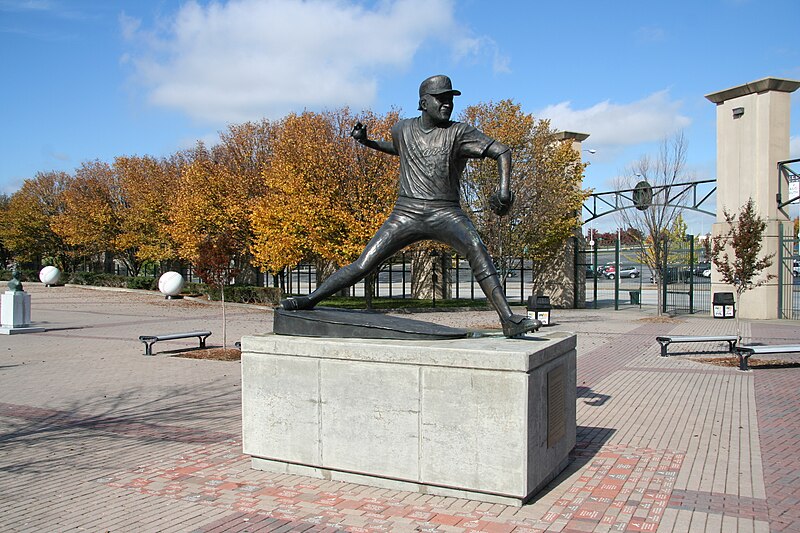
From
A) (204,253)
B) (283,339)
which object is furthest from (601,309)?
(283,339)

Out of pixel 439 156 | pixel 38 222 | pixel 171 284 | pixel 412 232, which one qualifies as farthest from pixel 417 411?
pixel 38 222

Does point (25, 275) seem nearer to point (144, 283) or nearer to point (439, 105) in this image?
point (144, 283)

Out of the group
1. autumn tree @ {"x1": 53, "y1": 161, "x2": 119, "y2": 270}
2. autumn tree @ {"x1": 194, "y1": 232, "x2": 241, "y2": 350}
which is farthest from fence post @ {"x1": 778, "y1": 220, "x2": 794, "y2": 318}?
autumn tree @ {"x1": 53, "y1": 161, "x2": 119, "y2": 270}

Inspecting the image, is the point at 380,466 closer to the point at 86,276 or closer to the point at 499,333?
the point at 499,333

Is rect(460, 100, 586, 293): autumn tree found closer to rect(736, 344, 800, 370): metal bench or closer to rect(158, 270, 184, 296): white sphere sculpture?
rect(736, 344, 800, 370): metal bench

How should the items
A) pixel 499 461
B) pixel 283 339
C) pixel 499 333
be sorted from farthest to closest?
1. pixel 499 333
2. pixel 283 339
3. pixel 499 461

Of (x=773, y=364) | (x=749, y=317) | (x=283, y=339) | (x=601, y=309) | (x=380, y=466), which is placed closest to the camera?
(x=380, y=466)

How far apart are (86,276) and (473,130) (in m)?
37.3

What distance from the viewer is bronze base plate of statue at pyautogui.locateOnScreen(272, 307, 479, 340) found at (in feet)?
18.7

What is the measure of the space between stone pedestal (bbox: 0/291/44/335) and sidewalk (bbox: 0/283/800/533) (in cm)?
590

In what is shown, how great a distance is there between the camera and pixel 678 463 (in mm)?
6098

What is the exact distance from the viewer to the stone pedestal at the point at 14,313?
17875 millimetres

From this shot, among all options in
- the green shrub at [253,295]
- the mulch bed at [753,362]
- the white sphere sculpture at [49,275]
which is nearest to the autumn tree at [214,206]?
the green shrub at [253,295]

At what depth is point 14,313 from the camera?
18.1 meters
